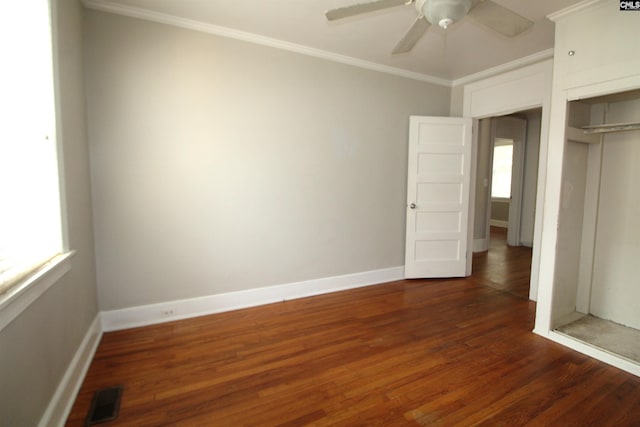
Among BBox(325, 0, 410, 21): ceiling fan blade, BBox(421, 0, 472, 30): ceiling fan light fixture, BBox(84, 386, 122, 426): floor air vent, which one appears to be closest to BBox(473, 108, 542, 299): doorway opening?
BBox(421, 0, 472, 30): ceiling fan light fixture

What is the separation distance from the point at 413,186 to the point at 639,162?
199 centimetres

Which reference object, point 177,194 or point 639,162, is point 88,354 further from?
point 639,162

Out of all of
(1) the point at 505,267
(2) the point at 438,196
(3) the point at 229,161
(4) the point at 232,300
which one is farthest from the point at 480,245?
(3) the point at 229,161

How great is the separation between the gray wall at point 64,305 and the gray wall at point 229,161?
0.71 ft

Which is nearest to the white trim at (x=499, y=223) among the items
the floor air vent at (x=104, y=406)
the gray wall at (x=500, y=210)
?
the gray wall at (x=500, y=210)

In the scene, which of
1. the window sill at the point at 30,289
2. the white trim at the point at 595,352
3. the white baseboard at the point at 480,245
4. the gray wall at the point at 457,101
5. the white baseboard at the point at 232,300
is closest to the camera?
the window sill at the point at 30,289

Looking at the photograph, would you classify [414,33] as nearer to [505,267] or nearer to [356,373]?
[356,373]

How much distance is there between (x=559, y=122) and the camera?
2396mm

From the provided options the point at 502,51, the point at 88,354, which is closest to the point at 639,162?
the point at 502,51

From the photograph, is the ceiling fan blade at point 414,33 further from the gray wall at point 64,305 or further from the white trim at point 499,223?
the white trim at point 499,223

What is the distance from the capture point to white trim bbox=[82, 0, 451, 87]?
2.41m

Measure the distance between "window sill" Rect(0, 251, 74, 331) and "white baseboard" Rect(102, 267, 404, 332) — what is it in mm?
1062

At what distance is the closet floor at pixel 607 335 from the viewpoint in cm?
226

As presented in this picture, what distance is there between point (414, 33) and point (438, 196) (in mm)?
2399
